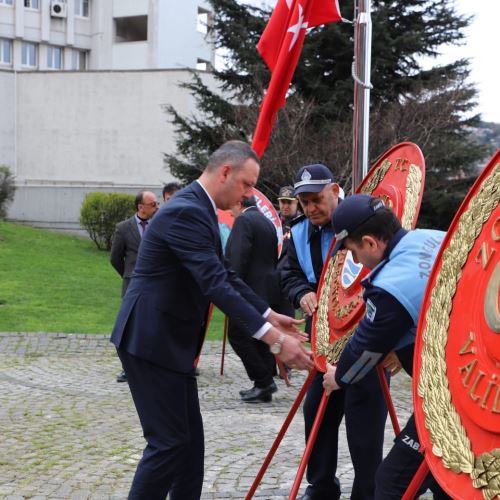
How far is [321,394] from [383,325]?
1.66m

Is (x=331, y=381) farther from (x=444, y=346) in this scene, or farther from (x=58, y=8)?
(x=58, y=8)

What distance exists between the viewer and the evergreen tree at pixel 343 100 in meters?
17.8

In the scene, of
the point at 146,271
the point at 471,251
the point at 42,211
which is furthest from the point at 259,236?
the point at 42,211

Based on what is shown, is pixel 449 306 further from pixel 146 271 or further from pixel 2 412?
pixel 2 412

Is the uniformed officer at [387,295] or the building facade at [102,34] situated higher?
the building facade at [102,34]

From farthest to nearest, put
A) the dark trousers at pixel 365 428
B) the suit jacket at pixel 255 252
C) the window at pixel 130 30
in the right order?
the window at pixel 130 30 < the suit jacket at pixel 255 252 < the dark trousers at pixel 365 428

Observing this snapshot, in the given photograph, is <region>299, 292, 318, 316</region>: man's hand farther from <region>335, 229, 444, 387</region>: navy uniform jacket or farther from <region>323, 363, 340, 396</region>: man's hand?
<region>335, 229, 444, 387</region>: navy uniform jacket

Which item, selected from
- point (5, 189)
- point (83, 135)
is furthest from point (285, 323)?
point (83, 135)

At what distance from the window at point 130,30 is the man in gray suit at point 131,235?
4199cm

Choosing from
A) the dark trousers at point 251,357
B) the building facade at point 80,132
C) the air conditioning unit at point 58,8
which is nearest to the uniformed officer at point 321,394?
the dark trousers at point 251,357

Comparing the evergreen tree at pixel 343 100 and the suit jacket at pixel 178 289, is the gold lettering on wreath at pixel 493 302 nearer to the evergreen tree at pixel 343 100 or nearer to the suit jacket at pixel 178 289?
the suit jacket at pixel 178 289

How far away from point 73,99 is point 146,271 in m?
33.3

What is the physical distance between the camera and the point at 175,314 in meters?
4.20

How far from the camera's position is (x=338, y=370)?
12.5 ft
